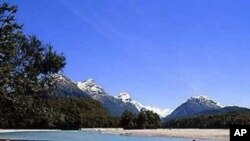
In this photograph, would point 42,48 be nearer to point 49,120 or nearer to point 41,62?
point 41,62

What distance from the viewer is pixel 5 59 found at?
42812 millimetres

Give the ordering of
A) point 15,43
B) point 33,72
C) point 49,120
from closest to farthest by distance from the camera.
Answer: point 15,43
point 33,72
point 49,120

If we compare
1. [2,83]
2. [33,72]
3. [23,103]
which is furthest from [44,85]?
[2,83]

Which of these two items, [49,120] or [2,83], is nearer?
[2,83]

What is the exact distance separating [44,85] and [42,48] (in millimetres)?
4215

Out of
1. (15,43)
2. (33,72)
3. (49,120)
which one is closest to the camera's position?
(15,43)

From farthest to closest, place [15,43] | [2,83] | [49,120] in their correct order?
1. [49,120]
2. [15,43]
3. [2,83]

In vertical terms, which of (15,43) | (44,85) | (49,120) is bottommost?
(49,120)

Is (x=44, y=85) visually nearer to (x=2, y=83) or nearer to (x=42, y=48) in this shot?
(x=42, y=48)

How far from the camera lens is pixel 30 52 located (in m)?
48.6

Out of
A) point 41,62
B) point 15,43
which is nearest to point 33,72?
point 41,62

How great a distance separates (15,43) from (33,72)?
190 inches

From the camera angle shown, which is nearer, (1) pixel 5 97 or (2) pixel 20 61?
(1) pixel 5 97

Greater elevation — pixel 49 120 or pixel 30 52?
pixel 30 52
